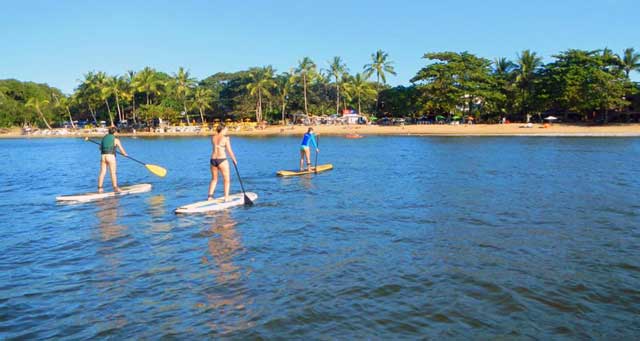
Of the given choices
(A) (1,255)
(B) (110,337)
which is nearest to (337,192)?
(A) (1,255)

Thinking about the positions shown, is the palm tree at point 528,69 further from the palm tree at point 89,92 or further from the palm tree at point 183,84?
the palm tree at point 89,92

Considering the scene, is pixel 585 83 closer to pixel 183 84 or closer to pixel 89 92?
pixel 183 84

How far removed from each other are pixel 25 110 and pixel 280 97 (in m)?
50.2

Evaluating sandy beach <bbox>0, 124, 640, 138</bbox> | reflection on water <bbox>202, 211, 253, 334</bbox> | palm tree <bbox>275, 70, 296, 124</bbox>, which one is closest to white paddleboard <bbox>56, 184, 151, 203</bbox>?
reflection on water <bbox>202, 211, 253, 334</bbox>

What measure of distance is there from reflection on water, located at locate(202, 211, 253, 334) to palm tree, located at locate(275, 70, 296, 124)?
233 feet

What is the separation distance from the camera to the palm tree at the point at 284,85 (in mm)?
80363

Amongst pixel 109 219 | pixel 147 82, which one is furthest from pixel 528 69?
pixel 109 219

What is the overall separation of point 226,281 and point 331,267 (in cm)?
161

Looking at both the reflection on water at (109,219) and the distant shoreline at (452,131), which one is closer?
the reflection on water at (109,219)

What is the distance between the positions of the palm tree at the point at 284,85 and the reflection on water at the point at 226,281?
233ft

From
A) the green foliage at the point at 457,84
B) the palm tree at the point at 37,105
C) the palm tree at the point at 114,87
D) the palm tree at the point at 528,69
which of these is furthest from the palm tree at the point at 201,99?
the palm tree at the point at 528,69

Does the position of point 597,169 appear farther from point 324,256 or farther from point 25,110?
point 25,110

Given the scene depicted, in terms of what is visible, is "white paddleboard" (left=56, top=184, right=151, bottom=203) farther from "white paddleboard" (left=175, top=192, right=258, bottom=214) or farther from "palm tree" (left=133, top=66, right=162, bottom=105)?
"palm tree" (left=133, top=66, right=162, bottom=105)

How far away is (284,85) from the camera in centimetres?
8231
